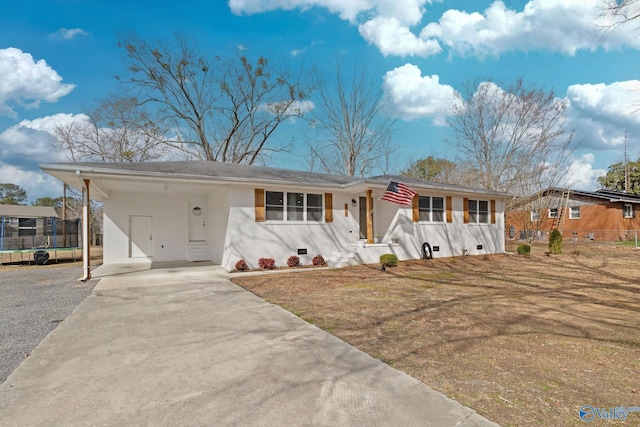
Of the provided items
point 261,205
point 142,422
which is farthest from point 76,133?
point 142,422

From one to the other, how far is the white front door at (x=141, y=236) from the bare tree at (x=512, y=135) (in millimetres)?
20795

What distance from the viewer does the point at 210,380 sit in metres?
2.87

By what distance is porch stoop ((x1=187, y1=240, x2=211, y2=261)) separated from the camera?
12797 millimetres

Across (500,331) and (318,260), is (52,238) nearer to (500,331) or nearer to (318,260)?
(318,260)

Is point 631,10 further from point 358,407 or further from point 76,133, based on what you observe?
point 76,133

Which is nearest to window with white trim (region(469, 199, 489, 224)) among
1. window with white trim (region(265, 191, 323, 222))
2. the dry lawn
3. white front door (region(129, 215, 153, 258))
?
the dry lawn

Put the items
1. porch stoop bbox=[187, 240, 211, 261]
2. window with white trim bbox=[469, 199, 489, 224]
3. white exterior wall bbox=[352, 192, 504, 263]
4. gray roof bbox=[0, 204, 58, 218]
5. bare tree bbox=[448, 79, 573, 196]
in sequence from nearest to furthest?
white exterior wall bbox=[352, 192, 504, 263] < porch stoop bbox=[187, 240, 211, 261] < window with white trim bbox=[469, 199, 489, 224] < bare tree bbox=[448, 79, 573, 196] < gray roof bbox=[0, 204, 58, 218]

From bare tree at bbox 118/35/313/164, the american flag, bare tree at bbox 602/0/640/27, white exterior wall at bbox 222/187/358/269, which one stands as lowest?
white exterior wall at bbox 222/187/358/269

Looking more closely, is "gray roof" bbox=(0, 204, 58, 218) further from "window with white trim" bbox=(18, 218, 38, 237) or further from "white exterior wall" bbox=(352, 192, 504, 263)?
"white exterior wall" bbox=(352, 192, 504, 263)

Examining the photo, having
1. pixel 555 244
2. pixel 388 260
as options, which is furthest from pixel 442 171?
pixel 388 260

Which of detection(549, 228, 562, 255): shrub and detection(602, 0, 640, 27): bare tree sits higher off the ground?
detection(602, 0, 640, 27): bare tree

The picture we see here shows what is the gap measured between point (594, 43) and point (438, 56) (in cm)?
1025

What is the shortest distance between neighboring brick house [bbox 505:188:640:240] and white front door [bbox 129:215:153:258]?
831 inches

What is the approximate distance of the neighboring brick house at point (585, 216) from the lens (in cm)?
2195
